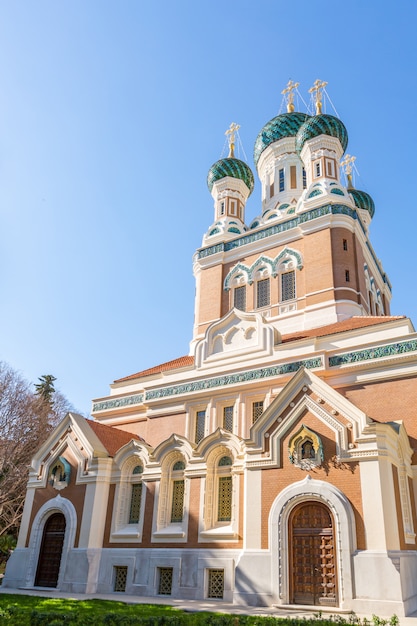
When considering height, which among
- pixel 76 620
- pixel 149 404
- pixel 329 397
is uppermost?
pixel 149 404

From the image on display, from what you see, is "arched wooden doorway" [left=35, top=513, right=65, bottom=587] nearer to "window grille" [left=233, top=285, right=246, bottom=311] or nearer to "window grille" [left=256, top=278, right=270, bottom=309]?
"window grille" [left=233, top=285, right=246, bottom=311]

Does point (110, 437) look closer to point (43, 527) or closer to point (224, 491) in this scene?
point (43, 527)

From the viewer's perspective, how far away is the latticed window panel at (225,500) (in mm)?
15594

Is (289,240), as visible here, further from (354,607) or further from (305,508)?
(354,607)

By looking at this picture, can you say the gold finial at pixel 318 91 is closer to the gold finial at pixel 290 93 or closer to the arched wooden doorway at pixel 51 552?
the gold finial at pixel 290 93

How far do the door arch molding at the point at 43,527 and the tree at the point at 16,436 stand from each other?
8.61m

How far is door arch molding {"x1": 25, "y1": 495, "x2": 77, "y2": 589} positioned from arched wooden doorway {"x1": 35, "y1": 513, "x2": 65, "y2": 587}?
13 centimetres

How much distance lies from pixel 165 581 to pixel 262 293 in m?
12.5

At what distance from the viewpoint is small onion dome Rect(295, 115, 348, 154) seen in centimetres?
2591

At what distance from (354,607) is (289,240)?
50.8 ft

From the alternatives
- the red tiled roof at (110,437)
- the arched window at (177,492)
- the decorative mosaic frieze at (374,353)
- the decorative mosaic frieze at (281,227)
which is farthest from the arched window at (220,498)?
the decorative mosaic frieze at (281,227)

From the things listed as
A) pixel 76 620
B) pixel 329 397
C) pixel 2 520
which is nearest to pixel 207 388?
pixel 329 397

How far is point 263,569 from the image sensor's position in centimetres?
1322

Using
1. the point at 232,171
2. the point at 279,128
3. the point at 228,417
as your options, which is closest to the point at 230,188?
the point at 232,171
